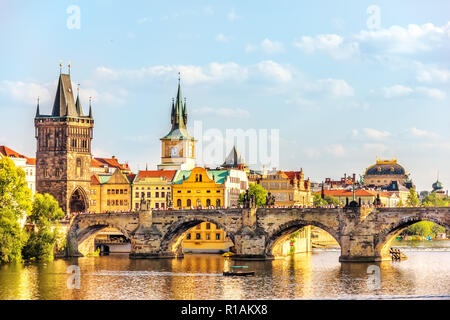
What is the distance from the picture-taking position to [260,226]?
132750 millimetres

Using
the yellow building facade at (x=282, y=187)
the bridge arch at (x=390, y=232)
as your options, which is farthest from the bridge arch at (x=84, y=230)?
the yellow building facade at (x=282, y=187)

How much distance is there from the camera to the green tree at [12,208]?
394 feet

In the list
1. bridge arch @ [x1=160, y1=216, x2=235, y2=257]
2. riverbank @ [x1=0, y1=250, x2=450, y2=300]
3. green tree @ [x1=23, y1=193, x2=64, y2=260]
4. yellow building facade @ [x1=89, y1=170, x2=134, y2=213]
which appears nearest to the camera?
riverbank @ [x1=0, y1=250, x2=450, y2=300]

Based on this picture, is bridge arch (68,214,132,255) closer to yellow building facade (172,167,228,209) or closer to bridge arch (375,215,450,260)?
yellow building facade (172,167,228,209)

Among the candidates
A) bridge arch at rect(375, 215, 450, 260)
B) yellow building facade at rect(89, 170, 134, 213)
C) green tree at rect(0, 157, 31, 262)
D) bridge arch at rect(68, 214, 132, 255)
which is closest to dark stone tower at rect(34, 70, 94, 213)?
yellow building facade at rect(89, 170, 134, 213)

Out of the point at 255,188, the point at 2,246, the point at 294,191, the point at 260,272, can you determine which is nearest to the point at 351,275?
the point at 260,272

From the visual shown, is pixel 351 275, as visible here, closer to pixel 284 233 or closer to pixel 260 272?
pixel 260 272

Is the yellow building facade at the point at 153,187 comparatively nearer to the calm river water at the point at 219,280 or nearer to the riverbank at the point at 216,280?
the calm river water at the point at 219,280

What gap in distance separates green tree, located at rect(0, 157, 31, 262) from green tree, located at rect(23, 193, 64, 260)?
2889 mm

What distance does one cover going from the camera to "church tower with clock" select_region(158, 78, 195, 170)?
18638cm

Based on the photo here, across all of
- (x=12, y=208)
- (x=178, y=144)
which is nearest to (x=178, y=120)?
(x=178, y=144)

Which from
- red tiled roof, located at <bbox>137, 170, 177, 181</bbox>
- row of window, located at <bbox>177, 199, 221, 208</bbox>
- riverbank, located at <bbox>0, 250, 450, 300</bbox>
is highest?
red tiled roof, located at <bbox>137, 170, 177, 181</bbox>

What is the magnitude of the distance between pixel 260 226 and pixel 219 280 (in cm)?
2726

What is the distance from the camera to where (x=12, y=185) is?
124 meters
